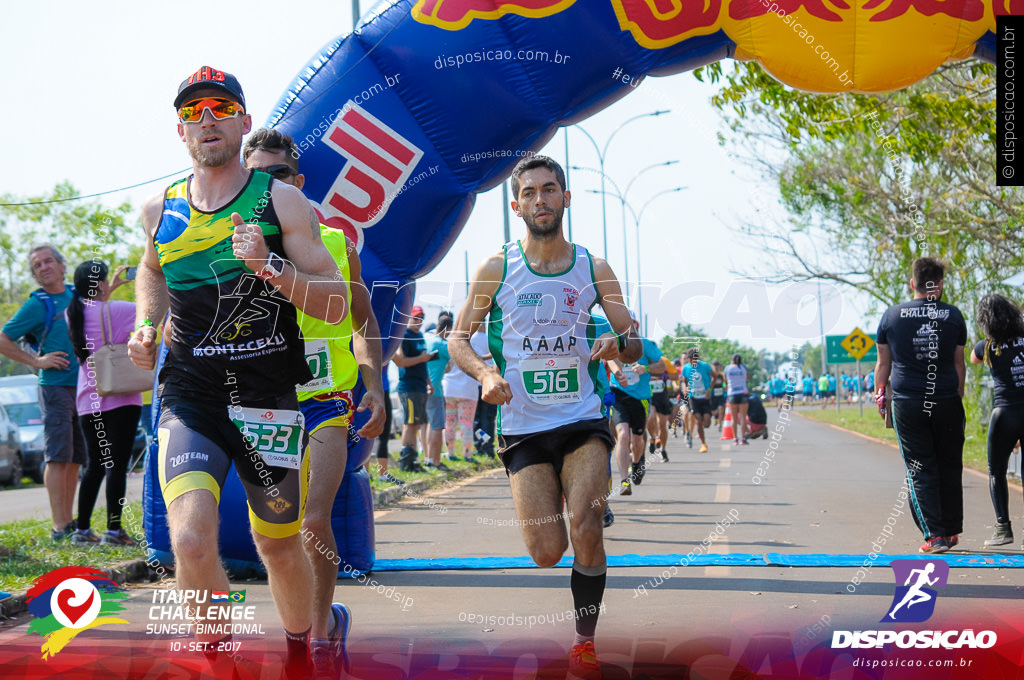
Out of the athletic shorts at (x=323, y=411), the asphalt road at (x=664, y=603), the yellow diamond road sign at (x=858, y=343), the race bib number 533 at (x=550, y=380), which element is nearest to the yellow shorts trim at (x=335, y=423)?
the athletic shorts at (x=323, y=411)

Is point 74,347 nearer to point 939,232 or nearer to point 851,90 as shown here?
point 851,90

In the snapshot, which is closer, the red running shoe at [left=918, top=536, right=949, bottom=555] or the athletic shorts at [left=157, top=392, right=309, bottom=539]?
the athletic shorts at [left=157, top=392, right=309, bottom=539]

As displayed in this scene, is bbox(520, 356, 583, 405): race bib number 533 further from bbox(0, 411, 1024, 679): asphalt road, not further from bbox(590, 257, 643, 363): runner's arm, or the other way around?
bbox(0, 411, 1024, 679): asphalt road

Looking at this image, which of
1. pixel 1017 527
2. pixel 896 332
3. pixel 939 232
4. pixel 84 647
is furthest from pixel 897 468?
pixel 84 647

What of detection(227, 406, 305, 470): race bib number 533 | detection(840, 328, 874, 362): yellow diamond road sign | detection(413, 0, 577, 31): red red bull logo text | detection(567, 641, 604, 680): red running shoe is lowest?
detection(567, 641, 604, 680): red running shoe

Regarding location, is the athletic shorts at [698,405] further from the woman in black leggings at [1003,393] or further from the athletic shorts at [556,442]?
the athletic shorts at [556,442]

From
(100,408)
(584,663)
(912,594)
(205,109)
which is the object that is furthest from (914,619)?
(100,408)

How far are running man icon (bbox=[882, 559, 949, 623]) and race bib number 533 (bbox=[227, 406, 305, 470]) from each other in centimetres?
278

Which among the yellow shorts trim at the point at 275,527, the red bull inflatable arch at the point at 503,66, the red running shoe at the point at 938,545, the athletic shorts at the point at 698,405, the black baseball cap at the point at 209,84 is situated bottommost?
the red running shoe at the point at 938,545

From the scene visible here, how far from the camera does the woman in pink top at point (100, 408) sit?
25.2ft

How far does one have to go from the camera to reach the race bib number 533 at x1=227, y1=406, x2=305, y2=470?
3947mm

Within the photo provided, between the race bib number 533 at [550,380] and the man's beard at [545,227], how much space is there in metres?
0.55

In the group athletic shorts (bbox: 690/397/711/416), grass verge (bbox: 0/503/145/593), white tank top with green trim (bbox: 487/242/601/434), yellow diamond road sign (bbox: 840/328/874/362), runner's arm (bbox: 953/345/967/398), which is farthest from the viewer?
yellow diamond road sign (bbox: 840/328/874/362)

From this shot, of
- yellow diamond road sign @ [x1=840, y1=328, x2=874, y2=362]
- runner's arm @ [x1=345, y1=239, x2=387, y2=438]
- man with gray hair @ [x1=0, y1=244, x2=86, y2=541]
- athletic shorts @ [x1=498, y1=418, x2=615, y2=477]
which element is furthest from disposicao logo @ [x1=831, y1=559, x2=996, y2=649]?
yellow diamond road sign @ [x1=840, y1=328, x2=874, y2=362]
